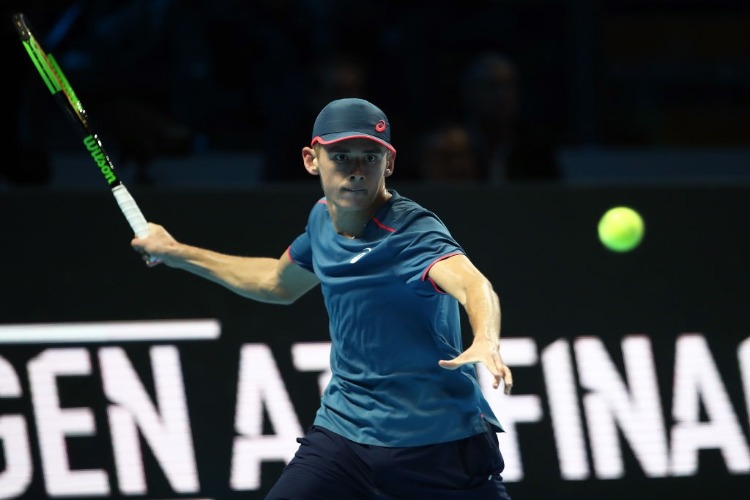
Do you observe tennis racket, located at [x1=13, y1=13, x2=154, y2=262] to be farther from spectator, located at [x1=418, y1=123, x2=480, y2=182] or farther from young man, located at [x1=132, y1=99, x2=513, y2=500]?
spectator, located at [x1=418, y1=123, x2=480, y2=182]

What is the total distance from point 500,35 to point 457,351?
357 centimetres

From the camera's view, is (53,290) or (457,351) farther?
(53,290)

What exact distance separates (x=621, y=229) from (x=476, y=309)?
2167mm

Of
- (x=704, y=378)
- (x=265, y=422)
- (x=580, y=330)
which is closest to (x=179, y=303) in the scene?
(x=265, y=422)

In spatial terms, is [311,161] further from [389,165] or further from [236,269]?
[236,269]

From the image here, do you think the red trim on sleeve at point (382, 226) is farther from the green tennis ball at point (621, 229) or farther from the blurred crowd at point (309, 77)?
the blurred crowd at point (309, 77)

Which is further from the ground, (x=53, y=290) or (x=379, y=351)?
(x=53, y=290)

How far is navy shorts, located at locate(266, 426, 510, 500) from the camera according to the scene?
11.5ft

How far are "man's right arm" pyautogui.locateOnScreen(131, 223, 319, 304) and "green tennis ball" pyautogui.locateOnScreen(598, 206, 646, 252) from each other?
58.4 inches

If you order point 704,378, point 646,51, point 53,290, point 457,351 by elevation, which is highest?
point 646,51

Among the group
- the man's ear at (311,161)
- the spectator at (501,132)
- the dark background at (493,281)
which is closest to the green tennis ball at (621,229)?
the dark background at (493,281)

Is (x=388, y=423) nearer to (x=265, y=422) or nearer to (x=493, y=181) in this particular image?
(x=265, y=422)

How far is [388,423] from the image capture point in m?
3.51

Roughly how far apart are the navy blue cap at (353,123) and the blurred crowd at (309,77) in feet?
7.10
